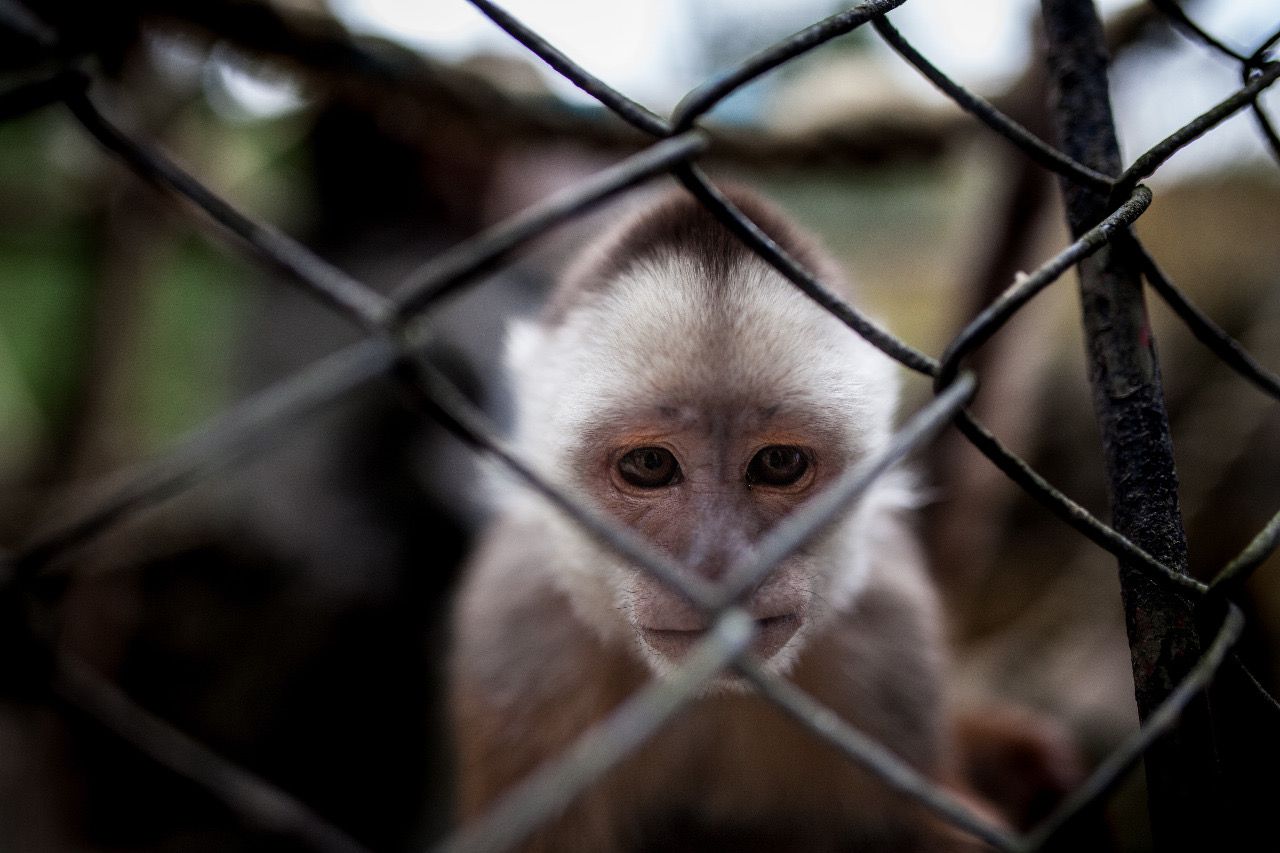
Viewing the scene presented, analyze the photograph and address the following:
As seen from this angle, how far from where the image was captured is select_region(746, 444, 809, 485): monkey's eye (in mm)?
1659

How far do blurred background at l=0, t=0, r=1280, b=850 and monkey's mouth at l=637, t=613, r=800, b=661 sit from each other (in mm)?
1115

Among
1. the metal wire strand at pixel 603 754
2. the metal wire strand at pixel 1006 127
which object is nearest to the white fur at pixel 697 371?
the metal wire strand at pixel 1006 127

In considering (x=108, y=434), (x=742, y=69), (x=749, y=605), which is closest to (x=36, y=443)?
(x=108, y=434)

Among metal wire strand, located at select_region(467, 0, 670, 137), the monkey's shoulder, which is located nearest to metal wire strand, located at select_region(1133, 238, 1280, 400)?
metal wire strand, located at select_region(467, 0, 670, 137)

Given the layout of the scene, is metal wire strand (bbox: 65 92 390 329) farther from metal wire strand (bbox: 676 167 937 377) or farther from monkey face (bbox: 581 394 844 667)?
monkey face (bbox: 581 394 844 667)

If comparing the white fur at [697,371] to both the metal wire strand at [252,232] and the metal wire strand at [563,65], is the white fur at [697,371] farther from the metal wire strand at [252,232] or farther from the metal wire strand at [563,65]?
the metal wire strand at [252,232]

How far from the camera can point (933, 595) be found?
245 cm

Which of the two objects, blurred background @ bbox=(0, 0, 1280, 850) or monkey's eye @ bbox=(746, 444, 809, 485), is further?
blurred background @ bbox=(0, 0, 1280, 850)

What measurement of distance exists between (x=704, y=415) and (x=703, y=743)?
0.84m

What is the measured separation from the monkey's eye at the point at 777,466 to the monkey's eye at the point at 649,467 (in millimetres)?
145

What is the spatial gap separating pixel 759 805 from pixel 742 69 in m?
1.70

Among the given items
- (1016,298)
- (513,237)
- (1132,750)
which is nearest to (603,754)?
(513,237)

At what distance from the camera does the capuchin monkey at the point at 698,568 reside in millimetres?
1545

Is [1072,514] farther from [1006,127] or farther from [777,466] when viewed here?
[777,466]
